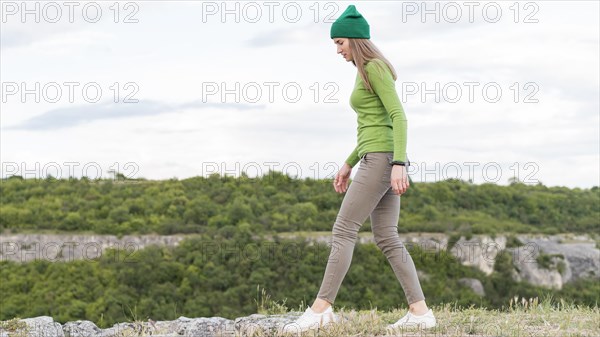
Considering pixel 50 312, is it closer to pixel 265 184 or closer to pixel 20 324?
pixel 265 184

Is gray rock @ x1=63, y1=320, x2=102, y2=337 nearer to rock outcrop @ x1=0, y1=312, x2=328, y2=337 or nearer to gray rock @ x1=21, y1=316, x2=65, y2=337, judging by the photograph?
rock outcrop @ x1=0, y1=312, x2=328, y2=337

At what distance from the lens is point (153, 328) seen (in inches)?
302

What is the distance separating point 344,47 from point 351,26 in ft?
0.56

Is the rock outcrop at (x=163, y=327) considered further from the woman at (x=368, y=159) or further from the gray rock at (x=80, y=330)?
the woman at (x=368, y=159)

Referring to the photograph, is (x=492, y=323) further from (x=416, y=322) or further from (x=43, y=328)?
(x=43, y=328)

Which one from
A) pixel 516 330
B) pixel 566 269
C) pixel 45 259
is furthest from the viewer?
pixel 566 269

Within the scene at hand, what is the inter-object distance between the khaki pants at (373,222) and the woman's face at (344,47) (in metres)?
0.78

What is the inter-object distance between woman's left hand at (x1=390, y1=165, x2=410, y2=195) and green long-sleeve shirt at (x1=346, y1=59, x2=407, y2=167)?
73 mm

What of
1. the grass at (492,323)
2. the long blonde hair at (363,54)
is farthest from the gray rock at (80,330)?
the long blonde hair at (363,54)

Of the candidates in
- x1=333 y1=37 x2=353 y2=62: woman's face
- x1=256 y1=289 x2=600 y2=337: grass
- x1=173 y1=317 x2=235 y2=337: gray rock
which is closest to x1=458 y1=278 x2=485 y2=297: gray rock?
x1=256 y1=289 x2=600 y2=337: grass

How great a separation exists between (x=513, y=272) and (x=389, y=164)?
30.8 m

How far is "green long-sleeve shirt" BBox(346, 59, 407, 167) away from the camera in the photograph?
227 inches

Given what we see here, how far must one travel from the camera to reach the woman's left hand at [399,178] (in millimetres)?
5676

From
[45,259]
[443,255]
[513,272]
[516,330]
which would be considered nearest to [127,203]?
[45,259]
